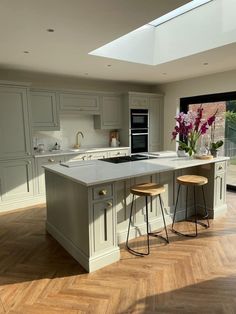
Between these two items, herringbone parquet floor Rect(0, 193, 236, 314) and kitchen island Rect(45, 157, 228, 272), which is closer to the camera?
herringbone parquet floor Rect(0, 193, 236, 314)

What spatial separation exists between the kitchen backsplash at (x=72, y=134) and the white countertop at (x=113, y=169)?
2.15m

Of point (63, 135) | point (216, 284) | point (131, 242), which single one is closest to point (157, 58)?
point (63, 135)

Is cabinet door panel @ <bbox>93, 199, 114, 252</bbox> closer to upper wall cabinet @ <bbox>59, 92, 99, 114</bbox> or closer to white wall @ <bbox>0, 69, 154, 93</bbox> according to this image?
upper wall cabinet @ <bbox>59, 92, 99, 114</bbox>

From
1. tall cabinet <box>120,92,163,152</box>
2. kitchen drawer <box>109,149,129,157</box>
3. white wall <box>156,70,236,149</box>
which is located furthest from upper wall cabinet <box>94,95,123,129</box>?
white wall <box>156,70,236,149</box>

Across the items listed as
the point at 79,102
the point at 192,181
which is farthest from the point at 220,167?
the point at 79,102

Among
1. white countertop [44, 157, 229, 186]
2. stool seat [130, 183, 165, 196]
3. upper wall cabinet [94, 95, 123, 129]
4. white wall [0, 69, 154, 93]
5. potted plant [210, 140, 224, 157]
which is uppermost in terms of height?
white wall [0, 69, 154, 93]

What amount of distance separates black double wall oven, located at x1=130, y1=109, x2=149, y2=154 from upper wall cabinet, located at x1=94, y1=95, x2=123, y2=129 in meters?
0.34

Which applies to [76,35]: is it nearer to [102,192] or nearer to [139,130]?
[102,192]

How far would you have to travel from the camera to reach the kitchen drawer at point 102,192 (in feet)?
7.77

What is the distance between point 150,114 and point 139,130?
528 millimetres

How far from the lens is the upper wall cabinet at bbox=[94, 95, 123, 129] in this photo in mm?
5492

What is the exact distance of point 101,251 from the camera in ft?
8.14

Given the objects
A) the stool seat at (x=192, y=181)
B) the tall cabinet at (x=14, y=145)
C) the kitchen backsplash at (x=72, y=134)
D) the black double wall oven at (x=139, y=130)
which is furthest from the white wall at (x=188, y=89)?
the tall cabinet at (x=14, y=145)

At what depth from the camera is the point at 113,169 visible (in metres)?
2.81
